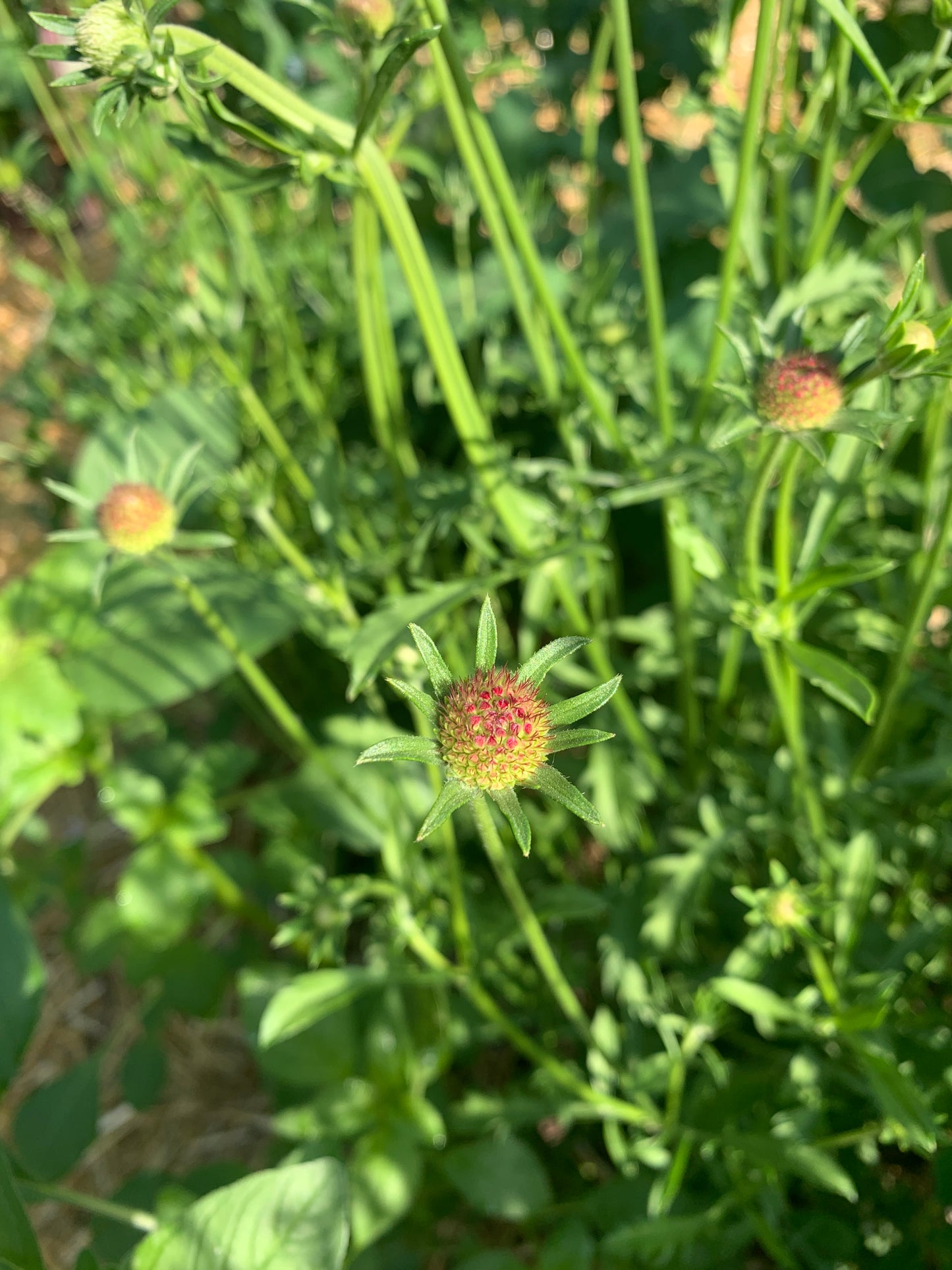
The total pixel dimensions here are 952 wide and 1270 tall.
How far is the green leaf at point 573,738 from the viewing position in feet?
1.32

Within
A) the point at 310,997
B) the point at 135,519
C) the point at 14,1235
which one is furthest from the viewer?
the point at 310,997

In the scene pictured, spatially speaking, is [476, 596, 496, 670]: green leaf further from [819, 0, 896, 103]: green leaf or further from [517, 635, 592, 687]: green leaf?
[819, 0, 896, 103]: green leaf

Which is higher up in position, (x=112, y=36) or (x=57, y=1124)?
(x=112, y=36)

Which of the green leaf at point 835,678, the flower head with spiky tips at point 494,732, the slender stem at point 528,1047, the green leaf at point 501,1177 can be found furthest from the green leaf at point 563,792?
the green leaf at point 501,1177

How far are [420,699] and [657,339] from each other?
367 millimetres

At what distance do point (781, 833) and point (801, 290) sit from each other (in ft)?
1.62

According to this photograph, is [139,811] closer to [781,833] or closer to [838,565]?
[781,833]

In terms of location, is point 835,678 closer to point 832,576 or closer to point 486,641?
point 832,576

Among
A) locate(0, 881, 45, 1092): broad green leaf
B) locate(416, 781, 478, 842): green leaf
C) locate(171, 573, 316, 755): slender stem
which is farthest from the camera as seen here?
locate(0, 881, 45, 1092): broad green leaf

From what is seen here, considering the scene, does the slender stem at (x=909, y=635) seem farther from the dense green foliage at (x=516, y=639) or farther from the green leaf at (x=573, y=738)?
the green leaf at (x=573, y=738)

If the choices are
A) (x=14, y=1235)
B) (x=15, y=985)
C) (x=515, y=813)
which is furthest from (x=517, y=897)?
(x=15, y=985)

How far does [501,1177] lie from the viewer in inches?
32.9

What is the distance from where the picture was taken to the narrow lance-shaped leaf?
41 centimetres

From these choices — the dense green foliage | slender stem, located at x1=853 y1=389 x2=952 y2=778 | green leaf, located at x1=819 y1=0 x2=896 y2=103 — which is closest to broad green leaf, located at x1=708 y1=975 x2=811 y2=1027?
the dense green foliage
